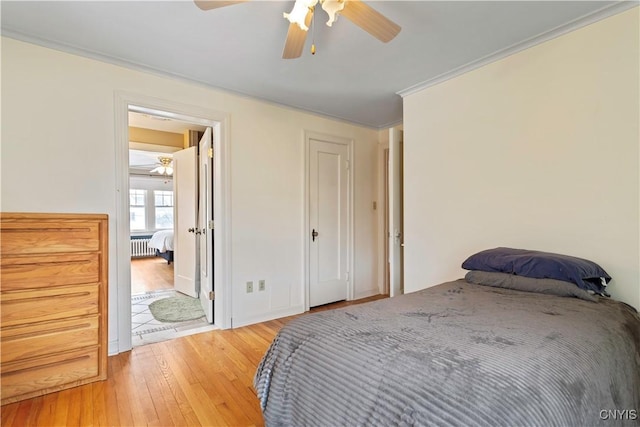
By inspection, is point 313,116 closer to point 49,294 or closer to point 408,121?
point 408,121

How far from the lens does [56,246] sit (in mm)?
2006

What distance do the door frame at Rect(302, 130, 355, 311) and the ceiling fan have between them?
1.89m

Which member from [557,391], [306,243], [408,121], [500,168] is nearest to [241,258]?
[306,243]

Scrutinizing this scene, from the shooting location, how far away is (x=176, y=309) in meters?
3.72

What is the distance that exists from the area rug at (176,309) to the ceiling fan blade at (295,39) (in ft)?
9.45

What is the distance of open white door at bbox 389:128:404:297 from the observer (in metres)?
3.06

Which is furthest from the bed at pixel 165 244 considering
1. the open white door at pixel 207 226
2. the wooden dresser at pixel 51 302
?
the wooden dresser at pixel 51 302

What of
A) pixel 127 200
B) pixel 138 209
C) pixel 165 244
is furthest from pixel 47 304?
pixel 138 209

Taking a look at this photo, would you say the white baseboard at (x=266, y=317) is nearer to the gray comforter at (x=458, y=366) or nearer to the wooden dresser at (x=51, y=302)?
the wooden dresser at (x=51, y=302)

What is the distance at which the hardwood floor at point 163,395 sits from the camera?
5.66 ft

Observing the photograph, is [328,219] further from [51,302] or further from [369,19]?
[51,302]

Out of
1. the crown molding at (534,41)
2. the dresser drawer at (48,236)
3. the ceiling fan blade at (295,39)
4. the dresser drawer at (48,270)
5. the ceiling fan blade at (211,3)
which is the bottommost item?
the dresser drawer at (48,270)

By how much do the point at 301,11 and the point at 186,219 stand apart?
A: 10.9 ft

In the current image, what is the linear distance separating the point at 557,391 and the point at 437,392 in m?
0.35
